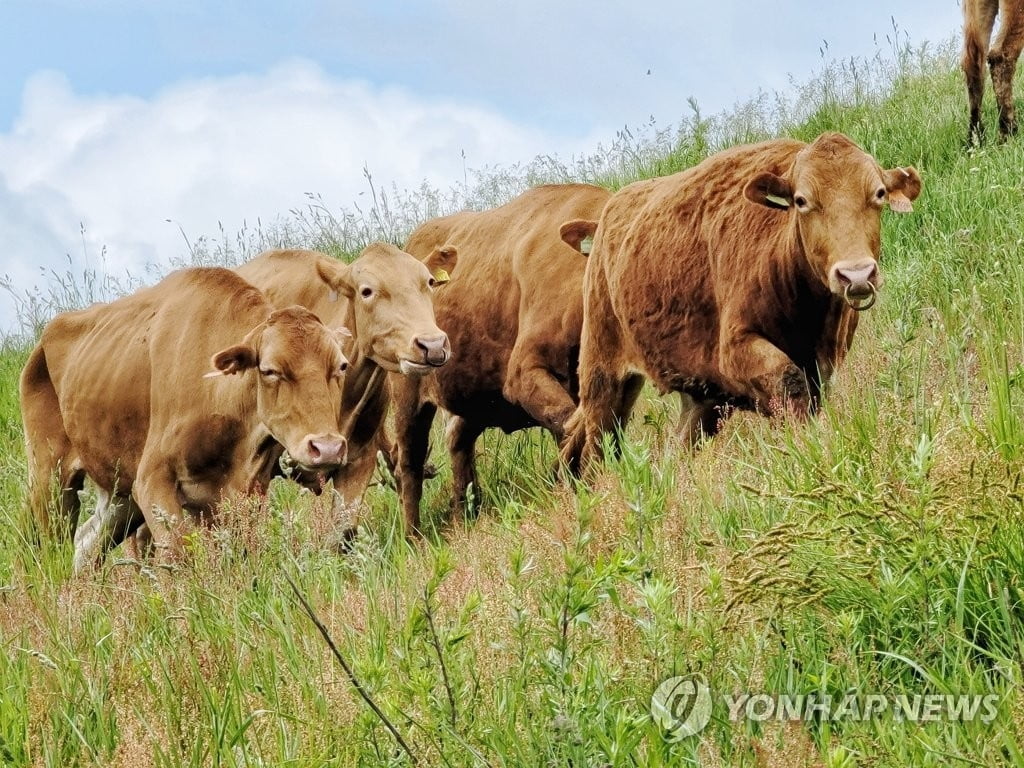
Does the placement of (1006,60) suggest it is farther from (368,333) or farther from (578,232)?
(368,333)

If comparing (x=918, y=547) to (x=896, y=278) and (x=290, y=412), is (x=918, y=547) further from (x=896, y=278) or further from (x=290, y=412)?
(x=896, y=278)

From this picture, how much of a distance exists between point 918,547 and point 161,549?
12.5 feet

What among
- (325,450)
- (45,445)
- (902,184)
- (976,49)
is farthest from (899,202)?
(976,49)

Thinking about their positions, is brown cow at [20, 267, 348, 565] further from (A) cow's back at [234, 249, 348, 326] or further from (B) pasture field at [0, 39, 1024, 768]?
(B) pasture field at [0, 39, 1024, 768]

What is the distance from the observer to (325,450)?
724 cm

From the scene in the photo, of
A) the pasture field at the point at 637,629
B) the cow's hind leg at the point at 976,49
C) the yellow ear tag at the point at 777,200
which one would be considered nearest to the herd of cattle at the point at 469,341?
the yellow ear tag at the point at 777,200

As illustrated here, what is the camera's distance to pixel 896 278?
363 inches

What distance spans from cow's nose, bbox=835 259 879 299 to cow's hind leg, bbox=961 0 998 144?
701 cm

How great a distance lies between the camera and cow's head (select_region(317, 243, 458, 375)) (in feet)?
27.0

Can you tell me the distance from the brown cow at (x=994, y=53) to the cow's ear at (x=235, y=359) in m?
7.38

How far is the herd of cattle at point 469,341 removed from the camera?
263 inches

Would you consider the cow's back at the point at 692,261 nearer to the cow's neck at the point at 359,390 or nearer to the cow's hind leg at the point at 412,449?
the cow's neck at the point at 359,390

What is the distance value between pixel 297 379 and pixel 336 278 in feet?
4.91

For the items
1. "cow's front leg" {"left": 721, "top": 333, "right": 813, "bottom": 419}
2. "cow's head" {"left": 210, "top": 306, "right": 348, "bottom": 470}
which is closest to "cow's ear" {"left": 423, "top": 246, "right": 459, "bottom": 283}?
"cow's head" {"left": 210, "top": 306, "right": 348, "bottom": 470}
